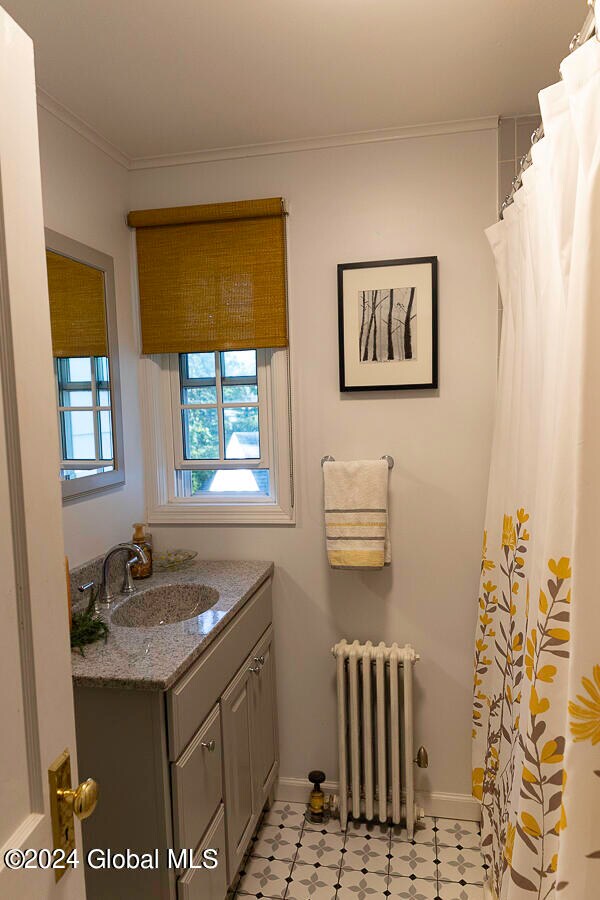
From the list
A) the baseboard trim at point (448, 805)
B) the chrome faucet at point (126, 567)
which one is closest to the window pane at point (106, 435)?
the chrome faucet at point (126, 567)

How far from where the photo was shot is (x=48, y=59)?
165 cm

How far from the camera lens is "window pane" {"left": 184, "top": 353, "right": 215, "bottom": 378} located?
2.46 metres

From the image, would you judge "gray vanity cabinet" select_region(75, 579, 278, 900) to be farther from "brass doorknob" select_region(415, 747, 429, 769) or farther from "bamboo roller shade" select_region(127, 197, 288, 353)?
"bamboo roller shade" select_region(127, 197, 288, 353)

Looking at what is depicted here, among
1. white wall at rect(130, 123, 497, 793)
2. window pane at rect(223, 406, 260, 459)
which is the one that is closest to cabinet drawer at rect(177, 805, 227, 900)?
white wall at rect(130, 123, 497, 793)

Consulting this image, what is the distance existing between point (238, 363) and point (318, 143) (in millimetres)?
858

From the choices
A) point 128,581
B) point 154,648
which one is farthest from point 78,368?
point 154,648

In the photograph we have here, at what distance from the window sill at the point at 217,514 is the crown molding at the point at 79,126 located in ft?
4.37

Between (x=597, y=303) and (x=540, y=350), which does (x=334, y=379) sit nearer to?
(x=540, y=350)

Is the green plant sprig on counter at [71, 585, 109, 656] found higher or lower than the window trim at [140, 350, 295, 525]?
lower

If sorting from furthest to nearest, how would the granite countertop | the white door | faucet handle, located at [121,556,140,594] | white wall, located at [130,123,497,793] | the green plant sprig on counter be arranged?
white wall, located at [130,123,497,793] < faucet handle, located at [121,556,140,594] < the green plant sprig on counter < the granite countertop < the white door

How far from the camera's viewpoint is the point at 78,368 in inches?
78.6

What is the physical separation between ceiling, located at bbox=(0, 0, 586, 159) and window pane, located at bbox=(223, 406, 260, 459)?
1.00 metres

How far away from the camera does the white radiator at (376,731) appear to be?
7.11ft

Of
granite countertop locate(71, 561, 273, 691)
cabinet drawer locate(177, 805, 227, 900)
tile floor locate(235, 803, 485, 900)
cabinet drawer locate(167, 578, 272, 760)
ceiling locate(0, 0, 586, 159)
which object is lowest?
tile floor locate(235, 803, 485, 900)
